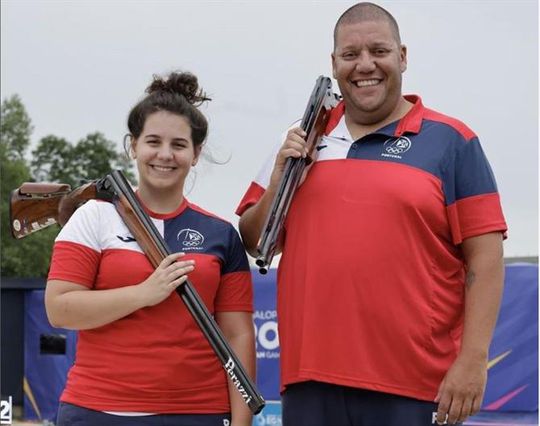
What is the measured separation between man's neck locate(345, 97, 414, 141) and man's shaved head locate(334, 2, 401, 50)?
0.79 feet

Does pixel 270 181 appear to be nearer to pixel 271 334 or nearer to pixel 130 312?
pixel 130 312

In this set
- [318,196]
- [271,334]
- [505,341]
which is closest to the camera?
[318,196]

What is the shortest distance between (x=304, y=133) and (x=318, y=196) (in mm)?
244

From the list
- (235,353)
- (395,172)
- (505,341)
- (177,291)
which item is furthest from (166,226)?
(505,341)

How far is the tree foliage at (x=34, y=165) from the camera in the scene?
3816 cm

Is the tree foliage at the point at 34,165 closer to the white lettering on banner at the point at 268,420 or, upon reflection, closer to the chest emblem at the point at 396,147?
the white lettering on banner at the point at 268,420

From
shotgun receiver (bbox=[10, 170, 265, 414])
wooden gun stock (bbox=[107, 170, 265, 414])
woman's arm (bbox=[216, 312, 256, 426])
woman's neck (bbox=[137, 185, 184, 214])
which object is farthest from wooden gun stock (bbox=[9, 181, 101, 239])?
woman's arm (bbox=[216, 312, 256, 426])

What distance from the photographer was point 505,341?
34.8ft

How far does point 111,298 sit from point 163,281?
20 cm

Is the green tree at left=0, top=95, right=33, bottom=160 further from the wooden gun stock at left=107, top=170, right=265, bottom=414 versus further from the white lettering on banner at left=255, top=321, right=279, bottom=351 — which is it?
the wooden gun stock at left=107, top=170, right=265, bottom=414

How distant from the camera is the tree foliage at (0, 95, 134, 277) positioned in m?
38.2

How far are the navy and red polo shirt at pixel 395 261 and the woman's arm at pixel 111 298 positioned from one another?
1.60ft

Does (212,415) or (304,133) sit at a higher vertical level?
(304,133)

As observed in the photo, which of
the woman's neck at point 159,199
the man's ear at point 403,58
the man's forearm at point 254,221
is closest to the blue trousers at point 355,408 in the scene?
the man's forearm at point 254,221
